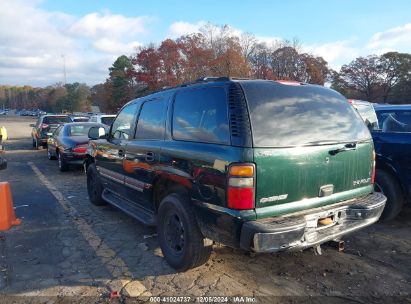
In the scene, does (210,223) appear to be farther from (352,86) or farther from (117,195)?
(352,86)

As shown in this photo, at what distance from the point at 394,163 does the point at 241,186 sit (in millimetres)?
3353

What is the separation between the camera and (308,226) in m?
3.49

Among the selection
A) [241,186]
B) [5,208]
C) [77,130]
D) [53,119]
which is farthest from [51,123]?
[241,186]

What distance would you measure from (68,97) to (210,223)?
337 ft

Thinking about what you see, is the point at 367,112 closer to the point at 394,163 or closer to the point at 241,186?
the point at 394,163

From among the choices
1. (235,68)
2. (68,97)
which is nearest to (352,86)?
(235,68)

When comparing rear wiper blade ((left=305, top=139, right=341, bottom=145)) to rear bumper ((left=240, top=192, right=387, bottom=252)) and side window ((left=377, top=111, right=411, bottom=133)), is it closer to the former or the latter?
rear bumper ((left=240, top=192, right=387, bottom=252))

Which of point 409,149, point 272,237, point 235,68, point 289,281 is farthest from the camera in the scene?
point 235,68

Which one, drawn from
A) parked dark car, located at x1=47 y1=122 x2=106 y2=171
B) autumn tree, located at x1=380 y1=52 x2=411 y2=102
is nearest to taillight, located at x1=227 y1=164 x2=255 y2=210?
parked dark car, located at x1=47 y1=122 x2=106 y2=171

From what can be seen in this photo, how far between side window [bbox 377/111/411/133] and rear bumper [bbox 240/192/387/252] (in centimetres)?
200

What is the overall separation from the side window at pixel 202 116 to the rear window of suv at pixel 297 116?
0.27 m

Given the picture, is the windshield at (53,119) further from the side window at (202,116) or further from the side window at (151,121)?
the side window at (202,116)

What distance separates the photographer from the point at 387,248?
4664 millimetres

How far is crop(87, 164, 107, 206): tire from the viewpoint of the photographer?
663cm
